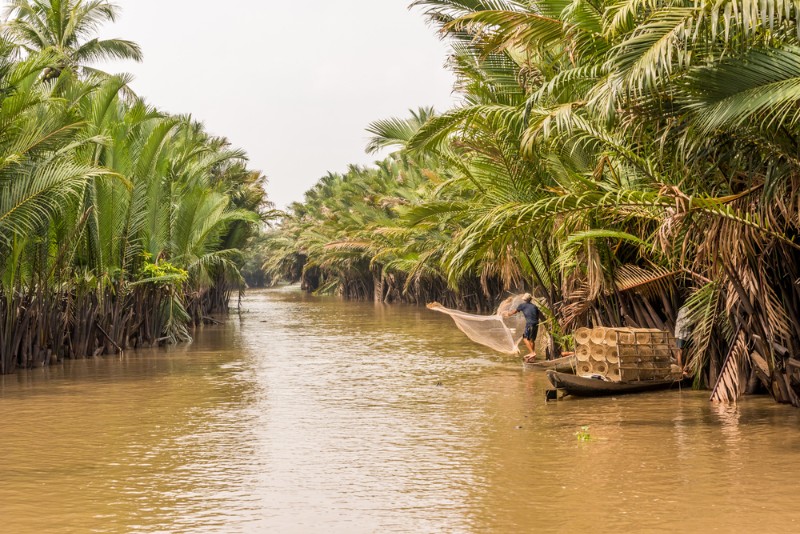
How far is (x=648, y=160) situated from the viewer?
34.7ft

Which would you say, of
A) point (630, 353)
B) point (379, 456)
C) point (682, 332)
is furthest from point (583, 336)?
point (379, 456)

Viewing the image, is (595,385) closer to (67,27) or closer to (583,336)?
(583,336)

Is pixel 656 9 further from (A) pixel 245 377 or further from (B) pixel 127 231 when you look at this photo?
(B) pixel 127 231

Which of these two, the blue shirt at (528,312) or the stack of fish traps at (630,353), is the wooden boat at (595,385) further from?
the blue shirt at (528,312)

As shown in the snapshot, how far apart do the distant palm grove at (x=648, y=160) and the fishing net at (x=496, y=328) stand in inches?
25.3

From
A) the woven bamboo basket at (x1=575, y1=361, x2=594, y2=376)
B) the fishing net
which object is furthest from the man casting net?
the woven bamboo basket at (x1=575, y1=361, x2=594, y2=376)

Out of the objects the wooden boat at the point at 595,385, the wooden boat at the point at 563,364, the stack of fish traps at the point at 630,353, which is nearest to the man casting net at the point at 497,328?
the wooden boat at the point at 563,364

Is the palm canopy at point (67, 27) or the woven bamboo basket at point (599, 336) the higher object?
the palm canopy at point (67, 27)

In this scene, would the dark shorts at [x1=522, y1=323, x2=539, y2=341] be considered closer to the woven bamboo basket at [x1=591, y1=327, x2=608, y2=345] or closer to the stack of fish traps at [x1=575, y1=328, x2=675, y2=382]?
the stack of fish traps at [x1=575, y1=328, x2=675, y2=382]

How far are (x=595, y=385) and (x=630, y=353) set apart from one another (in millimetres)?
629

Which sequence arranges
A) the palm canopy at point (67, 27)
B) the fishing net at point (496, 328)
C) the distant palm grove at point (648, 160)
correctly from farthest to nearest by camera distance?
the palm canopy at point (67, 27) → the fishing net at point (496, 328) → the distant palm grove at point (648, 160)

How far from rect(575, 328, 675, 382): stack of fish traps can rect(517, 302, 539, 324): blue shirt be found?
11.5 feet

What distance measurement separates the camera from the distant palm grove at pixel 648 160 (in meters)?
8.45

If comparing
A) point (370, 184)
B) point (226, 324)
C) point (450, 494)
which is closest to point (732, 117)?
point (450, 494)
